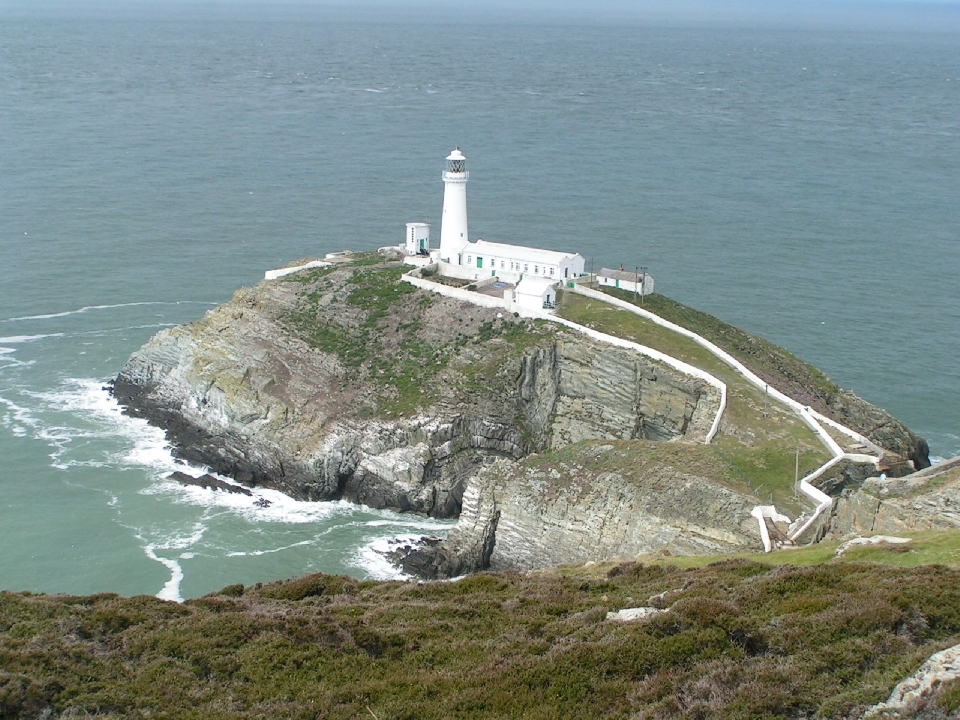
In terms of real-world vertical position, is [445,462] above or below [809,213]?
below

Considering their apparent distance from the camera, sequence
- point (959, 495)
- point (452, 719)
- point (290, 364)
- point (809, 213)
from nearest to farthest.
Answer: point (452, 719)
point (959, 495)
point (290, 364)
point (809, 213)

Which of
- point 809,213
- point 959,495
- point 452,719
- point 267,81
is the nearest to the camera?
point 452,719

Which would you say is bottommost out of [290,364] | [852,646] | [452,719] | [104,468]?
[104,468]

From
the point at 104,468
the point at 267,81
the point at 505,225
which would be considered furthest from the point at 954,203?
the point at 267,81

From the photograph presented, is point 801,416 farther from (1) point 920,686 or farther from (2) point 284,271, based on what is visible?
(2) point 284,271

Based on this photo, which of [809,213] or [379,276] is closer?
[379,276]

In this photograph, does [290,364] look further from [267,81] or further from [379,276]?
[267,81]

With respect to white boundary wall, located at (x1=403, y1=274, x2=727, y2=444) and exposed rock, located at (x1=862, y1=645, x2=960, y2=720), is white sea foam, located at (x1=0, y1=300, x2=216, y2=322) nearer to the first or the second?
white boundary wall, located at (x1=403, y1=274, x2=727, y2=444)
